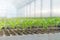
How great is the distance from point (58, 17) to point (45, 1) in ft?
9.20

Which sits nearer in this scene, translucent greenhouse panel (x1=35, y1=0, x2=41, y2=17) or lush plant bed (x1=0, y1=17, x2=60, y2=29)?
lush plant bed (x1=0, y1=17, x2=60, y2=29)

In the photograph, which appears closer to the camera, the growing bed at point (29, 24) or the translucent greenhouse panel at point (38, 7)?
the growing bed at point (29, 24)

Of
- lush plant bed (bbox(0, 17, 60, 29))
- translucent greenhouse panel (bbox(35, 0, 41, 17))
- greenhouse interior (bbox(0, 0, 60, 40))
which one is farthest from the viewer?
translucent greenhouse panel (bbox(35, 0, 41, 17))

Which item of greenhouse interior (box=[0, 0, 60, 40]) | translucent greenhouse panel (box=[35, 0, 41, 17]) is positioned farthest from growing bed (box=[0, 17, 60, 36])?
translucent greenhouse panel (box=[35, 0, 41, 17])

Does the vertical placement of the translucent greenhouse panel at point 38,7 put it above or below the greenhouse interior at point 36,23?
above

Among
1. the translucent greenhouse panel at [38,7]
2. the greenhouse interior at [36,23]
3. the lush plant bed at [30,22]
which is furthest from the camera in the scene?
the translucent greenhouse panel at [38,7]

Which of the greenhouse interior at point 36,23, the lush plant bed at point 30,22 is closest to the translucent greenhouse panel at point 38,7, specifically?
the greenhouse interior at point 36,23

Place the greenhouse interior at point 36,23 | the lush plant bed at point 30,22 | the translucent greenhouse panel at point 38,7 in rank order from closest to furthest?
the greenhouse interior at point 36,23 → the lush plant bed at point 30,22 → the translucent greenhouse panel at point 38,7

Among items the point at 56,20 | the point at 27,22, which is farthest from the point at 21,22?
the point at 56,20

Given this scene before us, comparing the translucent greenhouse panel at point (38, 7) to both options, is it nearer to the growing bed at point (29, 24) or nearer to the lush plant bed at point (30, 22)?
the growing bed at point (29, 24)

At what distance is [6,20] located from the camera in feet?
27.2

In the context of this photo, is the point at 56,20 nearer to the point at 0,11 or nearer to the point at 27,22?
the point at 27,22

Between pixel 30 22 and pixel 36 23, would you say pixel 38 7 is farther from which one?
pixel 30 22

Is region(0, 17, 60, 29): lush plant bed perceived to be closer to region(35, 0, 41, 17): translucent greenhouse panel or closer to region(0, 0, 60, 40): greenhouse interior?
region(0, 0, 60, 40): greenhouse interior
